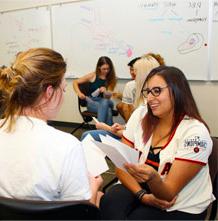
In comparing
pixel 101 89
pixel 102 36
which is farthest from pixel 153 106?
pixel 102 36

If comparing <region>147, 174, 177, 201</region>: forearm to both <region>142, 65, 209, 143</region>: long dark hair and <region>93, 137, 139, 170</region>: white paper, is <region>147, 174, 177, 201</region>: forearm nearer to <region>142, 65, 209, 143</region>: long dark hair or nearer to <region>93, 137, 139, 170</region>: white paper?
<region>93, 137, 139, 170</region>: white paper

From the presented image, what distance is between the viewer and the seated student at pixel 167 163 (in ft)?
4.15

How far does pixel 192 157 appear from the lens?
1266mm

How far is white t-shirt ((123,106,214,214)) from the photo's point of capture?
50.1 inches

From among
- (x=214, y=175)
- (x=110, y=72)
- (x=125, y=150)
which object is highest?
(x=125, y=150)

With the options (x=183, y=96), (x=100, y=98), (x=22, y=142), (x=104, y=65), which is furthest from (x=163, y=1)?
(x=22, y=142)

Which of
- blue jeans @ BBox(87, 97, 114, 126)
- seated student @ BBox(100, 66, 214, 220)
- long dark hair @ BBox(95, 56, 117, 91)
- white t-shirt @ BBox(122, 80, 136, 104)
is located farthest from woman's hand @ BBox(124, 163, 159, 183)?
long dark hair @ BBox(95, 56, 117, 91)

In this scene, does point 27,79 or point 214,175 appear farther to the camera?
point 214,175

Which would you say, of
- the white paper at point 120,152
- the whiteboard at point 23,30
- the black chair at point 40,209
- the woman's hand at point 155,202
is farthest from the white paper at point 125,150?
the whiteboard at point 23,30

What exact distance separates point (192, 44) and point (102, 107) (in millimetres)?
1325

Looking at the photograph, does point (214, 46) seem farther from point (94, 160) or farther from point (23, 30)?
point (23, 30)

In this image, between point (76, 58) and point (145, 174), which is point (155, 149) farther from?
point (76, 58)

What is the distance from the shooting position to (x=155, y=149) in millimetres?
1430

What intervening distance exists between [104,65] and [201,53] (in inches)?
48.9
